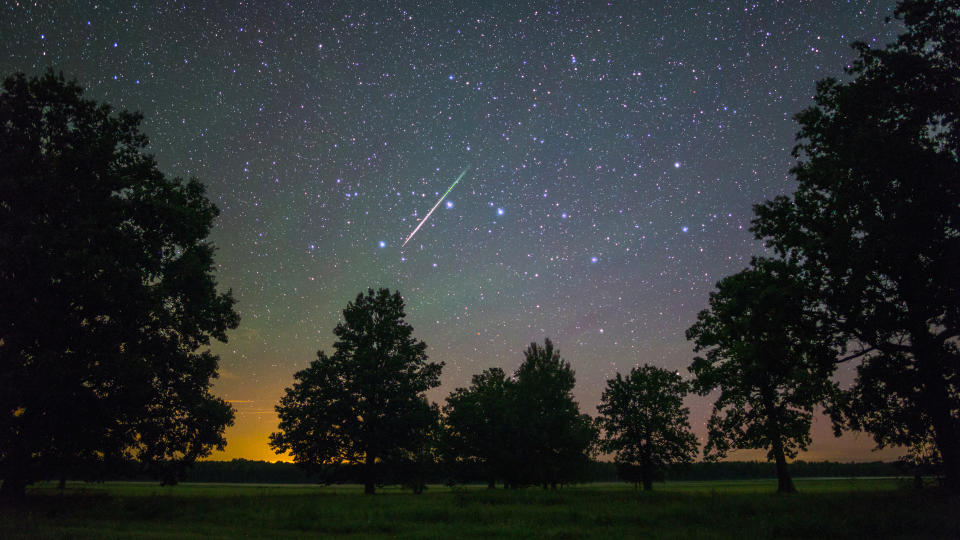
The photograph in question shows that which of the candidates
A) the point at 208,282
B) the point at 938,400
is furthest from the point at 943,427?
the point at 208,282

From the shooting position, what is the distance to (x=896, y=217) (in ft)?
53.3

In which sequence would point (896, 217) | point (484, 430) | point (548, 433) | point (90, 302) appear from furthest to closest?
point (484, 430) → point (548, 433) → point (90, 302) → point (896, 217)

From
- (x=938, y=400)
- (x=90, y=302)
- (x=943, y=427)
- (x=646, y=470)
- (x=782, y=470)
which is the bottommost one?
(x=646, y=470)

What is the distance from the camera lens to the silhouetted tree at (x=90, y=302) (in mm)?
18984

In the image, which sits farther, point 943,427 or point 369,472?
point 369,472

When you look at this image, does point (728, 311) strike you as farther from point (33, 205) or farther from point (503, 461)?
point (503, 461)

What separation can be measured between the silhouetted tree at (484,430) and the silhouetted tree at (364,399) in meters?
11.7

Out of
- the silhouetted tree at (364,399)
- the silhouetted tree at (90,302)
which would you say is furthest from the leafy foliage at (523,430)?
the silhouetted tree at (90,302)

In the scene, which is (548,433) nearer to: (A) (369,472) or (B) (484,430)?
(B) (484,430)

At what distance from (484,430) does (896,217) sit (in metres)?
45.0

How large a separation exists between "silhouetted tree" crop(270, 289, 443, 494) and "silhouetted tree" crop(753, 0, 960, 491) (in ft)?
104

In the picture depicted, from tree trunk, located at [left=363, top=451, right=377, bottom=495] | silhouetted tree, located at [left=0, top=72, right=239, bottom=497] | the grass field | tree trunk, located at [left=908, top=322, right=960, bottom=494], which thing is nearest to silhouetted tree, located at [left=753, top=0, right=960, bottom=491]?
tree trunk, located at [left=908, top=322, right=960, bottom=494]

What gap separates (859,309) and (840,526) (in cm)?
926

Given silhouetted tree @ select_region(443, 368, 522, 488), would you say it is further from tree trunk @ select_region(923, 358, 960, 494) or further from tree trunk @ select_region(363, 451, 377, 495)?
tree trunk @ select_region(923, 358, 960, 494)
